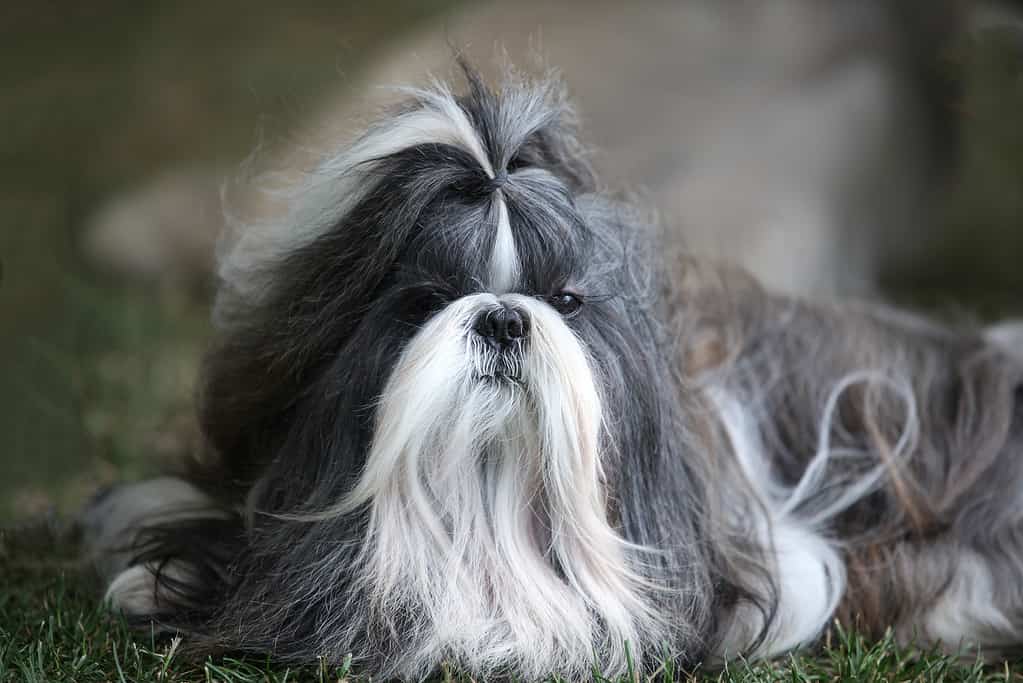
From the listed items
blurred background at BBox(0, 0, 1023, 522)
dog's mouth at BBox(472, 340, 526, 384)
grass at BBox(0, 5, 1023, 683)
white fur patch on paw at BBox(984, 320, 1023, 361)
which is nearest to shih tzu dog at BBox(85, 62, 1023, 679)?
dog's mouth at BBox(472, 340, 526, 384)

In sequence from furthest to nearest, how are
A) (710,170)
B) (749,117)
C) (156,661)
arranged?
(749,117), (710,170), (156,661)

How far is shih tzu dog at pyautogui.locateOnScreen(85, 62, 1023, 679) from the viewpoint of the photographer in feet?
6.47

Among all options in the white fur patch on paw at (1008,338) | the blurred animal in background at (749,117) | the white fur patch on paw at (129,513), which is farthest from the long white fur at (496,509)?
the blurred animal in background at (749,117)

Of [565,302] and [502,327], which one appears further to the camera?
[565,302]

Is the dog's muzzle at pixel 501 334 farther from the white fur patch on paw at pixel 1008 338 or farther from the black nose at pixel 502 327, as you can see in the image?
the white fur patch on paw at pixel 1008 338

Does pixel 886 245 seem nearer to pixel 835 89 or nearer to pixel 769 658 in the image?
pixel 835 89

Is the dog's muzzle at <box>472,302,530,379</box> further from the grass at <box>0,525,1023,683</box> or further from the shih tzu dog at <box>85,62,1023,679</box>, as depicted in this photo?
the grass at <box>0,525,1023,683</box>

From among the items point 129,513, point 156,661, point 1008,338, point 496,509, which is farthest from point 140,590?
point 1008,338

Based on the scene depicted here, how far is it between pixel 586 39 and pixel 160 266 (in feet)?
6.46

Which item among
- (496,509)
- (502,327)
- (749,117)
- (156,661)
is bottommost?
(156,661)

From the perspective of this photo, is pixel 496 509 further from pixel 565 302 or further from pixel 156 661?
pixel 156 661

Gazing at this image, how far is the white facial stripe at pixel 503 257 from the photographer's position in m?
1.98

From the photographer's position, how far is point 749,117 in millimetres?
4969

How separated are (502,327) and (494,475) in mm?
248
